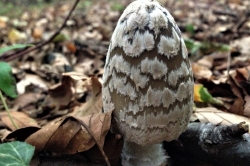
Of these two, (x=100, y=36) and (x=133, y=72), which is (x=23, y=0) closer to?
(x=100, y=36)

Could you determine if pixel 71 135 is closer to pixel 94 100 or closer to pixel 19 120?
pixel 94 100

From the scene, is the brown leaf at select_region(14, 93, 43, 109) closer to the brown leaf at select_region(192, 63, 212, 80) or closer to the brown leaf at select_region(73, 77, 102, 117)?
the brown leaf at select_region(73, 77, 102, 117)

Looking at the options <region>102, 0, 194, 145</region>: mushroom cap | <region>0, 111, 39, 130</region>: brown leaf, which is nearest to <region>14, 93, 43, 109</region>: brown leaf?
<region>0, 111, 39, 130</region>: brown leaf

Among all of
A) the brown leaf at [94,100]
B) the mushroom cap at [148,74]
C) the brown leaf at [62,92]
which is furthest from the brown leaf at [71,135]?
the brown leaf at [62,92]

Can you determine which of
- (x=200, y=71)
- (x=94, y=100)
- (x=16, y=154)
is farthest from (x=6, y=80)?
(x=200, y=71)

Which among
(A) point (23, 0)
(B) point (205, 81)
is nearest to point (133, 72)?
(B) point (205, 81)

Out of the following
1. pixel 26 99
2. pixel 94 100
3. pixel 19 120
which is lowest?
pixel 26 99

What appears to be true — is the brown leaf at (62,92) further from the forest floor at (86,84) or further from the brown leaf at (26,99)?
the brown leaf at (26,99)
